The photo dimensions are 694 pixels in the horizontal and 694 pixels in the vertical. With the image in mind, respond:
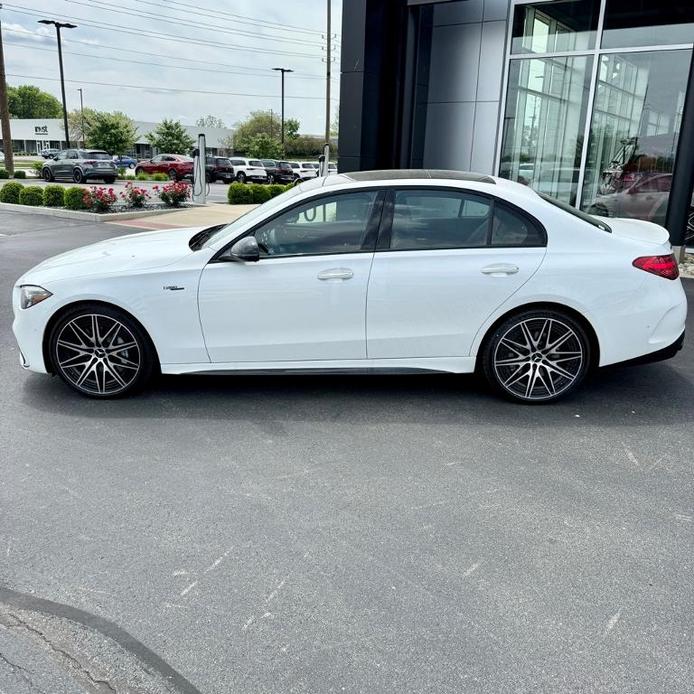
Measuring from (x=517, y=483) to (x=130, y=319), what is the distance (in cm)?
286

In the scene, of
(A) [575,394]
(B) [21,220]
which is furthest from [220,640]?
(B) [21,220]

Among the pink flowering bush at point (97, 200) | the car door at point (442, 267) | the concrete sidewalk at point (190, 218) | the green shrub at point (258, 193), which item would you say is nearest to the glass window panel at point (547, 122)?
the concrete sidewalk at point (190, 218)

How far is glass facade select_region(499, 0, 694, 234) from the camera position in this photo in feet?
37.6

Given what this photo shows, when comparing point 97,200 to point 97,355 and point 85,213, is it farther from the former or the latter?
point 97,355

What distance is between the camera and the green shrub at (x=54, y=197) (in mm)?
18906

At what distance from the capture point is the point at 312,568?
9.95ft

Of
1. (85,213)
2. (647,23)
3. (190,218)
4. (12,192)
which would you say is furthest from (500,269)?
(12,192)

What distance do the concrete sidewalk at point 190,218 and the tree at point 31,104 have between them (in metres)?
156

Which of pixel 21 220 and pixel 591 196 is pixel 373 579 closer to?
pixel 591 196

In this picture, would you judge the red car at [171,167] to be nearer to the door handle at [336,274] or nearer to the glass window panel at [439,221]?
the glass window panel at [439,221]

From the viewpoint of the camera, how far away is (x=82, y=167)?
3200 centimetres

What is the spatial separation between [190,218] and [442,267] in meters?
14.3

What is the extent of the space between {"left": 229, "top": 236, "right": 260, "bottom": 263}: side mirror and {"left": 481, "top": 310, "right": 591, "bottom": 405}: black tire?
1.76 metres

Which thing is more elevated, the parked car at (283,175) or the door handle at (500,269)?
the door handle at (500,269)
